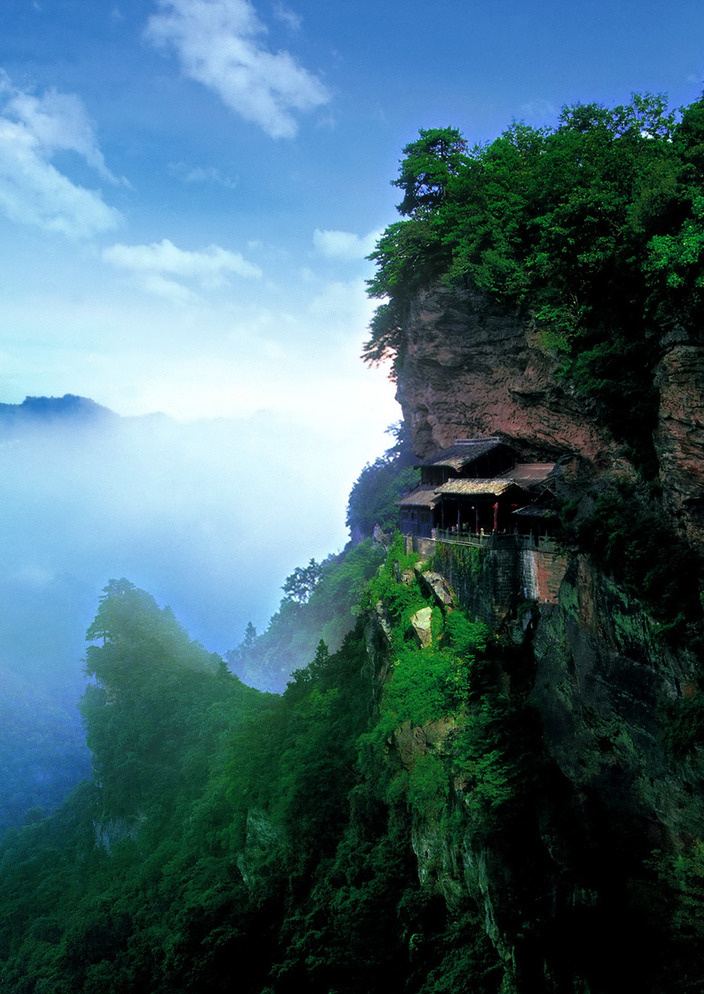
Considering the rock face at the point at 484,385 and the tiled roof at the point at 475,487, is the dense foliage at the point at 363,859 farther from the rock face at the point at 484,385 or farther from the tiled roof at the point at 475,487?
the rock face at the point at 484,385

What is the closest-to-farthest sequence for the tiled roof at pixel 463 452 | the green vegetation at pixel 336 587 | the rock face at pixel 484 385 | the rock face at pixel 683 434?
the rock face at pixel 683 434
the rock face at pixel 484 385
the tiled roof at pixel 463 452
the green vegetation at pixel 336 587

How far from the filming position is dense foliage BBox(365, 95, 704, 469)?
437 inches

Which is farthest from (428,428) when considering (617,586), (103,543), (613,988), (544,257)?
(103,543)

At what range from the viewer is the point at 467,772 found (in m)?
14.1

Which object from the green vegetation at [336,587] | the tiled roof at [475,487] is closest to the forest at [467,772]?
the tiled roof at [475,487]

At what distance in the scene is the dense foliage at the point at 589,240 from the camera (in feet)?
36.4

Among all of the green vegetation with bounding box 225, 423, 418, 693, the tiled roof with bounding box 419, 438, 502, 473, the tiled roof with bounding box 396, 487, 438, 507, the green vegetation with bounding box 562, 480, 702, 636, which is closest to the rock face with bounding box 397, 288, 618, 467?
the tiled roof with bounding box 419, 438, 502, 473

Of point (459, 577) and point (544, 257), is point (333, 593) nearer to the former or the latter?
point (459, 577)

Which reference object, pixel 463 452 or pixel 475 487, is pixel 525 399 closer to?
pixel 475 487

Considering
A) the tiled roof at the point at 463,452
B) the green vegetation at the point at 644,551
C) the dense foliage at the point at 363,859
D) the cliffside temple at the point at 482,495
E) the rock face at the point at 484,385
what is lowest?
the dense foliage at the point at 363,859

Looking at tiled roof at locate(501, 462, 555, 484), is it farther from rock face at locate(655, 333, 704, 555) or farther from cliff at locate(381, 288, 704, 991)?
rock face at locate(655, 333, 704, 555)

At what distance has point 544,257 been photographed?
1481 cm

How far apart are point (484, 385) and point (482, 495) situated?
518 cm

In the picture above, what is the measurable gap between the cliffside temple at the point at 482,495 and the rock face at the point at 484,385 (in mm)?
809
